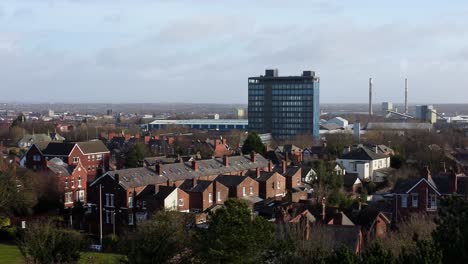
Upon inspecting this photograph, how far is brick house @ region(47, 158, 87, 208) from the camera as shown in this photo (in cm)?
5141

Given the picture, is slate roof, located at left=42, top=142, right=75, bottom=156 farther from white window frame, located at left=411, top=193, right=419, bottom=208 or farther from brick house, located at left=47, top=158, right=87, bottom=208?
white window frame, located at left=411, top=193, right=419, bottom=208

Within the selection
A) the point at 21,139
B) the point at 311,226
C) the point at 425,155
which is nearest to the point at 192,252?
the point at 311,226

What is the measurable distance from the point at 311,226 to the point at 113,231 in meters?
18.4

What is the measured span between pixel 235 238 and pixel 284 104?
356 feet

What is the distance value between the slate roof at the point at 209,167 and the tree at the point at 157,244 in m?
23.4

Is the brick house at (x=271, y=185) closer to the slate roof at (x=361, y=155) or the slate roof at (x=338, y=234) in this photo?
the slate roof at (x=361, y=155)

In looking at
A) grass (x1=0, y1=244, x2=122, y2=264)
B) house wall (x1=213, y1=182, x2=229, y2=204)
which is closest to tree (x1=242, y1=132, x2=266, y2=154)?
house wall (x1=213, y1=182, x2=229, y2=204)

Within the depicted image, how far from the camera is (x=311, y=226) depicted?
3002cm

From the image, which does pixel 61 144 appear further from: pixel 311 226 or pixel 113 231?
pixel 311 226

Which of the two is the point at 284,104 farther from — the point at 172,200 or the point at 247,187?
the point at 172,200

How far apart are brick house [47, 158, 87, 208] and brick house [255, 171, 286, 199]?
48.1ft

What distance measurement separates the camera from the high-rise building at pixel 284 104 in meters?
128

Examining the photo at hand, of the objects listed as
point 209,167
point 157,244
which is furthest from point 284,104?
point 157,244

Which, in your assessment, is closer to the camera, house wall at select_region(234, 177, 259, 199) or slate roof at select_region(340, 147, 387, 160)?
house wall at select_region(234, 177, 259, 199)
